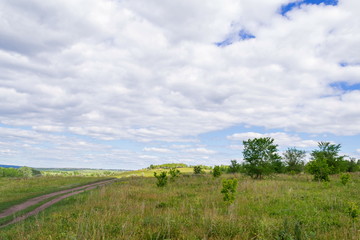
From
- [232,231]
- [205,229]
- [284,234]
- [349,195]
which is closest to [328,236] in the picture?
[284,234]

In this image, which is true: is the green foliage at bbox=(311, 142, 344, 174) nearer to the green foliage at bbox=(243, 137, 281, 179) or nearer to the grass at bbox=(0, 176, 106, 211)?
the green foliage at bbox=(243, 137, 281, 179)

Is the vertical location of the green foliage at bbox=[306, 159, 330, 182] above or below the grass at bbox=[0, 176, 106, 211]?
above

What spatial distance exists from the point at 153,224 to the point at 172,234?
1379 mm

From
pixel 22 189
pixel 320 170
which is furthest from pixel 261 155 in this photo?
pixel 22 189

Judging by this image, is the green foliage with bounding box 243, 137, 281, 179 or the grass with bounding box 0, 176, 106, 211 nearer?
the grass with bounding box 0, 176, 106, 211

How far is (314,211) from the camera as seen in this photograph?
1029cm

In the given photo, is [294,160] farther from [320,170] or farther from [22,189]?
[22,189]

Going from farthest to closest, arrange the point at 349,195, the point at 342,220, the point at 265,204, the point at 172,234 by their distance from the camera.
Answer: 1. the point at 349,195
2. the point at 265,204
3. the point at 342,220
4. the point at 172,234

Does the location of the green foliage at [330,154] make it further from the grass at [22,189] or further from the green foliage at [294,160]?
the grass at [22,189]

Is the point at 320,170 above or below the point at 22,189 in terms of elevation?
above

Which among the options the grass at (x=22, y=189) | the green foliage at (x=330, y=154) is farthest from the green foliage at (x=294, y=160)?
the grass at (x=22, y=189)

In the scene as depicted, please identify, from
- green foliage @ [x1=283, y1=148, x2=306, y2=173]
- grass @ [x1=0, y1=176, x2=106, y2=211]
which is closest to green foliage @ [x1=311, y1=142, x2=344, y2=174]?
green foliage @ [x1=283, y1=148, x2=306, y2=173]

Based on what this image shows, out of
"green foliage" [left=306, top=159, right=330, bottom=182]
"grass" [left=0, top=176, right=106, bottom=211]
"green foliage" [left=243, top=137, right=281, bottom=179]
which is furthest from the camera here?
"green foliage" [left=243, top=137, right=281, bottom=179]

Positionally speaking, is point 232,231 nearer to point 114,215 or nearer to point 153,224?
point 153,224
